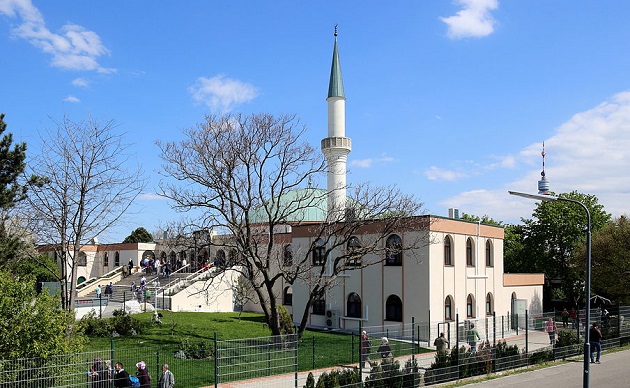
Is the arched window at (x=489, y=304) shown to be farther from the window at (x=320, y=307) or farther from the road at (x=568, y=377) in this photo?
the road at (x=568, y=377)

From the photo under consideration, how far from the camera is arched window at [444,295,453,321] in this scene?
3200 centimetres

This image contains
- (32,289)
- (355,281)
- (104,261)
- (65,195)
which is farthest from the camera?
(104,261)

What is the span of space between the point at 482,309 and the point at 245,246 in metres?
16.4

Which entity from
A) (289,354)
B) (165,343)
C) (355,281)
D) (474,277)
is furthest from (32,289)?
(474,277)

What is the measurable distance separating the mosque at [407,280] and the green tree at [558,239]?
10.1 metres

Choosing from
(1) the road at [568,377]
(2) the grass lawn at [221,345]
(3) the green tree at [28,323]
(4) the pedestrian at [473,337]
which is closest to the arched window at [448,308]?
(2) the grass lawn at [221,345]

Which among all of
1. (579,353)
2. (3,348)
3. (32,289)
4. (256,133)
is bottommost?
(579,353)

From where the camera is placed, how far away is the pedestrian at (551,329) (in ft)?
85.6

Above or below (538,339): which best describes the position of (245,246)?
above

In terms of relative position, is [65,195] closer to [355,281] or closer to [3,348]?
[3,348]

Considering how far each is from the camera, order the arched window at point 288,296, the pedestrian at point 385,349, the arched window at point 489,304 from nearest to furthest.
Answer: the pedestrian at point 385,349 → the arched window at point 489,304 → the arched window at point 288,296

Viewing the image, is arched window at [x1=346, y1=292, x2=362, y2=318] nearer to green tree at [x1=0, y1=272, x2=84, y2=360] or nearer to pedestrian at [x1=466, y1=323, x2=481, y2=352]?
pedestrian at [x1=466, y1=323, x2=481, y2=352]

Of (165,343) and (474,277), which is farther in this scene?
(474,277)

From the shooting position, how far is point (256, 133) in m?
26.0
